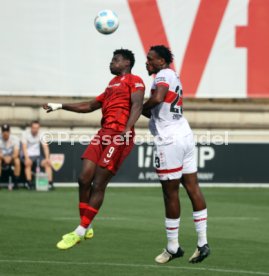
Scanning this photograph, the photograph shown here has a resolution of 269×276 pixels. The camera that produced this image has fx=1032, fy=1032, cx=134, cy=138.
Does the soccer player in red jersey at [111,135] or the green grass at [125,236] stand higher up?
the soccer player in red jersey at [111,135]

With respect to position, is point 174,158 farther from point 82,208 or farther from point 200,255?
point 82,208

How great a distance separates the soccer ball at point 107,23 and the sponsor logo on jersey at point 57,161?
963cm

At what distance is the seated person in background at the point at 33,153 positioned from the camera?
958 inches

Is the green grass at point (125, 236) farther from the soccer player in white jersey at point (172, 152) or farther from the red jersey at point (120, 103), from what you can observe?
the red jersey at point (120, 103)

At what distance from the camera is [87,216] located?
11.9 metres

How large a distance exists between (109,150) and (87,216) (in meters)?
0.86

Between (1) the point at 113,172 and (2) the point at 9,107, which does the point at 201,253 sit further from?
(2) the point at 9,107

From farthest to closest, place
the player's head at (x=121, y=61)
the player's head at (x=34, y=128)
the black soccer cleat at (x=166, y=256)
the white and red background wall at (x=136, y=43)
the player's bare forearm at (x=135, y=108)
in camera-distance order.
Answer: the white and red background wall at (x=136, y=43) → the player's head at (x=34, y=128) → the player's head at (x=121, y=61) → the player's bare forearm at (x=135, y=108) → the black soccer cleat at (x=166, y=256)

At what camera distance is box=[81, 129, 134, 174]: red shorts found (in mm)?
12180

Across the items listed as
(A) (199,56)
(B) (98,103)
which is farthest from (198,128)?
(B) (98,103)

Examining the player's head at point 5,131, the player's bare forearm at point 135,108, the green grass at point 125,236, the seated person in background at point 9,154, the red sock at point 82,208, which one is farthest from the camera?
the seated person in background at point 9,154

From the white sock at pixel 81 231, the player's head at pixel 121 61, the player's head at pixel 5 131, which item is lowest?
the player's head at pixel 5 131

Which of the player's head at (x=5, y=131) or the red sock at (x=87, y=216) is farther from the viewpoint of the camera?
the player's head at (x=5, y=131)

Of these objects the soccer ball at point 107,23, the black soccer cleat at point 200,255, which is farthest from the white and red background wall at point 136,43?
the black soccer cleat at point 200,255
